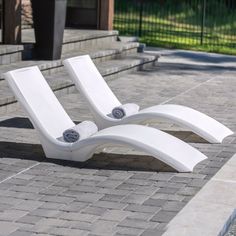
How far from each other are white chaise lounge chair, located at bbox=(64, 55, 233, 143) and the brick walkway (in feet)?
0.62

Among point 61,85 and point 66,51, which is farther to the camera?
point 66,51

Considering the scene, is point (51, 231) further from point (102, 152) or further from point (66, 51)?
point (66, 51)

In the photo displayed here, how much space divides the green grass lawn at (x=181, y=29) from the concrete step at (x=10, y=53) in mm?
8520

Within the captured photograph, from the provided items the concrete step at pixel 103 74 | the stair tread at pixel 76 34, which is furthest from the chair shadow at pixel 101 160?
the stair tread at pixel 76 34

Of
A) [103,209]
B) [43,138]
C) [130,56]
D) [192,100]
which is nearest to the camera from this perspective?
[103,209]

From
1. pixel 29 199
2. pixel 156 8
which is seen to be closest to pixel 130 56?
pixel 29 199

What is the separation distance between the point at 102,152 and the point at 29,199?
1950mm

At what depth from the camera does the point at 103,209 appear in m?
6.32

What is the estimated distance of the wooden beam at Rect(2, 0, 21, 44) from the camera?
13234mm

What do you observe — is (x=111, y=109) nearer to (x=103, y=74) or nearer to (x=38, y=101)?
(x=38, y=101)

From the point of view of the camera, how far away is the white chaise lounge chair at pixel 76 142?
7425 mm

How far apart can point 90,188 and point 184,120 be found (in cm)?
211

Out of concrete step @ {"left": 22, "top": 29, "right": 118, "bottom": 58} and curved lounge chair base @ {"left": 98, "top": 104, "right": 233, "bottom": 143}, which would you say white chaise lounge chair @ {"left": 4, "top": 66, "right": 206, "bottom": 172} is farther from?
concrete step @ {"left": 22, "top": 29, "right": 118, "bottom": 58}

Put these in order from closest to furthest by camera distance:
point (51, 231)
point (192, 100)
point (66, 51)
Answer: point (51, 231)
point (192, 100)
point (66, 51)
